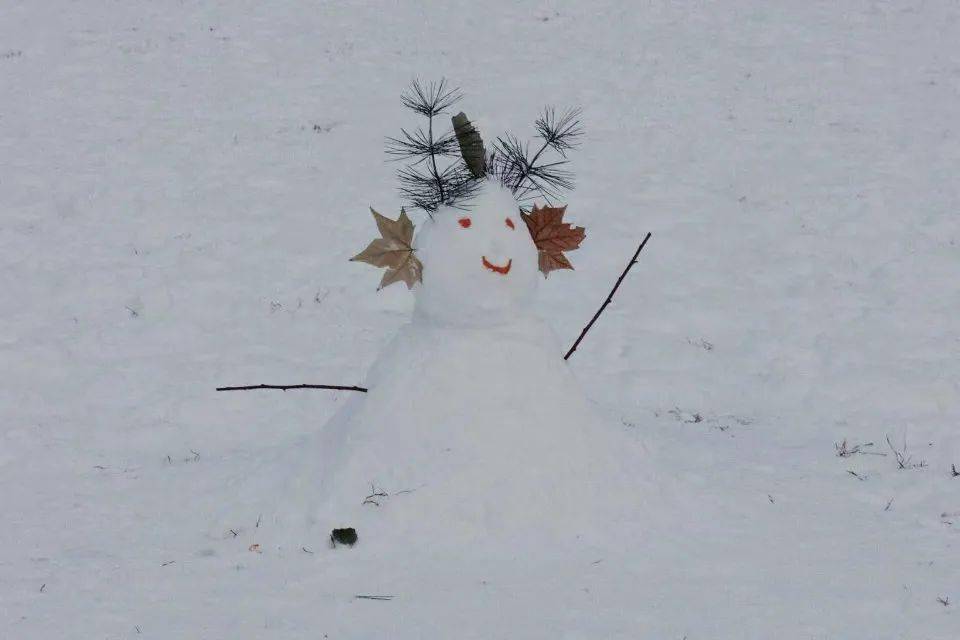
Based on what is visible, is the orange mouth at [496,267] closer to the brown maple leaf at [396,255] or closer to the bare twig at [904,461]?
the brown maple leaf at [396,255]

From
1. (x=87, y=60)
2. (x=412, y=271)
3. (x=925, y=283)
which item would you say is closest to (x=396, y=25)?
(x=87, y=60)

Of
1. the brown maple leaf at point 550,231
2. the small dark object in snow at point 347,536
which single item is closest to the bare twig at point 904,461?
the brown maple leaf at point 550,231

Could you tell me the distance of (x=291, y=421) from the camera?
6.74m

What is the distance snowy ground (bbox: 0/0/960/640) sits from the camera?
13.7ft

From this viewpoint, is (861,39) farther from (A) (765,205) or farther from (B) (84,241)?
(B) (84,241)

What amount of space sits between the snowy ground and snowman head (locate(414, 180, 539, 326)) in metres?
0.97

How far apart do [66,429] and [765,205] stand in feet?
22.4

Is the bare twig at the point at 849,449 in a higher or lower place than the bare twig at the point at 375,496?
lower

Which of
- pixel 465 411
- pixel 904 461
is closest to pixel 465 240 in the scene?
pixel 465 411

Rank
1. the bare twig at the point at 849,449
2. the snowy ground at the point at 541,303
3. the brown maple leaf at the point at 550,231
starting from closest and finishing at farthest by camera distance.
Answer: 1. the snowy ground at the point at 541,303
2. the brown maple leaf at the point at 550,231
3. the bare twig at the point at 849,449

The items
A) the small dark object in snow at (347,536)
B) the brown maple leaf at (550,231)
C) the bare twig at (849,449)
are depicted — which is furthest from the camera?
the bare twig at (849,449)

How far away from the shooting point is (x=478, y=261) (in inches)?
175

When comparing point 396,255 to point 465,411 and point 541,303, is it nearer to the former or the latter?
point 465,411

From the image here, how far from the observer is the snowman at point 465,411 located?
4406 mm
